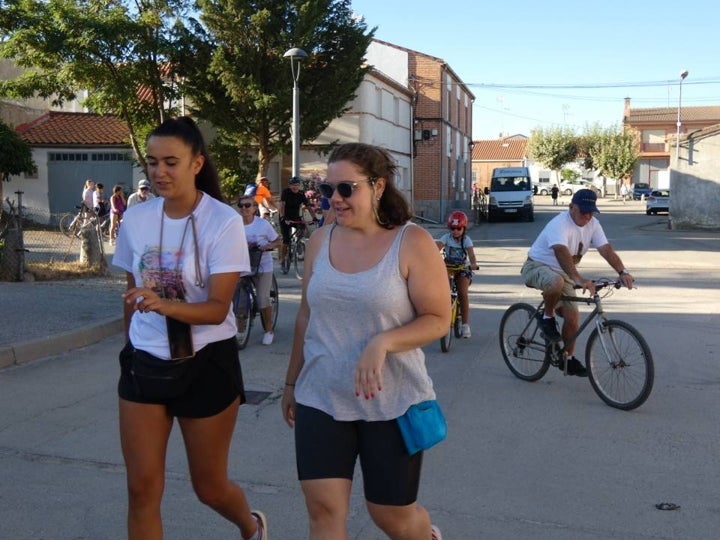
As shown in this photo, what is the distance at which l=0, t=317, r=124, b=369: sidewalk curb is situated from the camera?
321 inches

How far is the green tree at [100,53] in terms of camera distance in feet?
78.2

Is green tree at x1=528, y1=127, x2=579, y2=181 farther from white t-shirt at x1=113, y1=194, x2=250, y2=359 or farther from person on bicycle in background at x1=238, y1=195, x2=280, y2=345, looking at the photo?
white t-shirt at x1=113, y1=194, x2=250, y2=359

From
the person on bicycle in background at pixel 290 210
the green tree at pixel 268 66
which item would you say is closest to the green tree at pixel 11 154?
the green tree at pixel 268 66

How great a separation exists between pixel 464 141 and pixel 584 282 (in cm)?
4703

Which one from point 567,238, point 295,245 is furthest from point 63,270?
point 567,238

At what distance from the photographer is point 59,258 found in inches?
627

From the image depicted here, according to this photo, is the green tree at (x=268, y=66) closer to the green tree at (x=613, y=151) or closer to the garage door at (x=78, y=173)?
the garage door at (x=78, y=173)

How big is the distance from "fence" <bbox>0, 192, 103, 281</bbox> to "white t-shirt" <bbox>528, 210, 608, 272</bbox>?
8.97m

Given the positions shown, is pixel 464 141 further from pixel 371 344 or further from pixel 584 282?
pixel 371 344

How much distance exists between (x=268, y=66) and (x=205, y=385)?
938 inches

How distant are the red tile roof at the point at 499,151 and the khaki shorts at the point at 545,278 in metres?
91.9

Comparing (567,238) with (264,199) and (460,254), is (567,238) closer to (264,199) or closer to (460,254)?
(460,254)

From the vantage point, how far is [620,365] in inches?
264

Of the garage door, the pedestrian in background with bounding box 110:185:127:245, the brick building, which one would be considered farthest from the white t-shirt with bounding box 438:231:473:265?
the brick building
